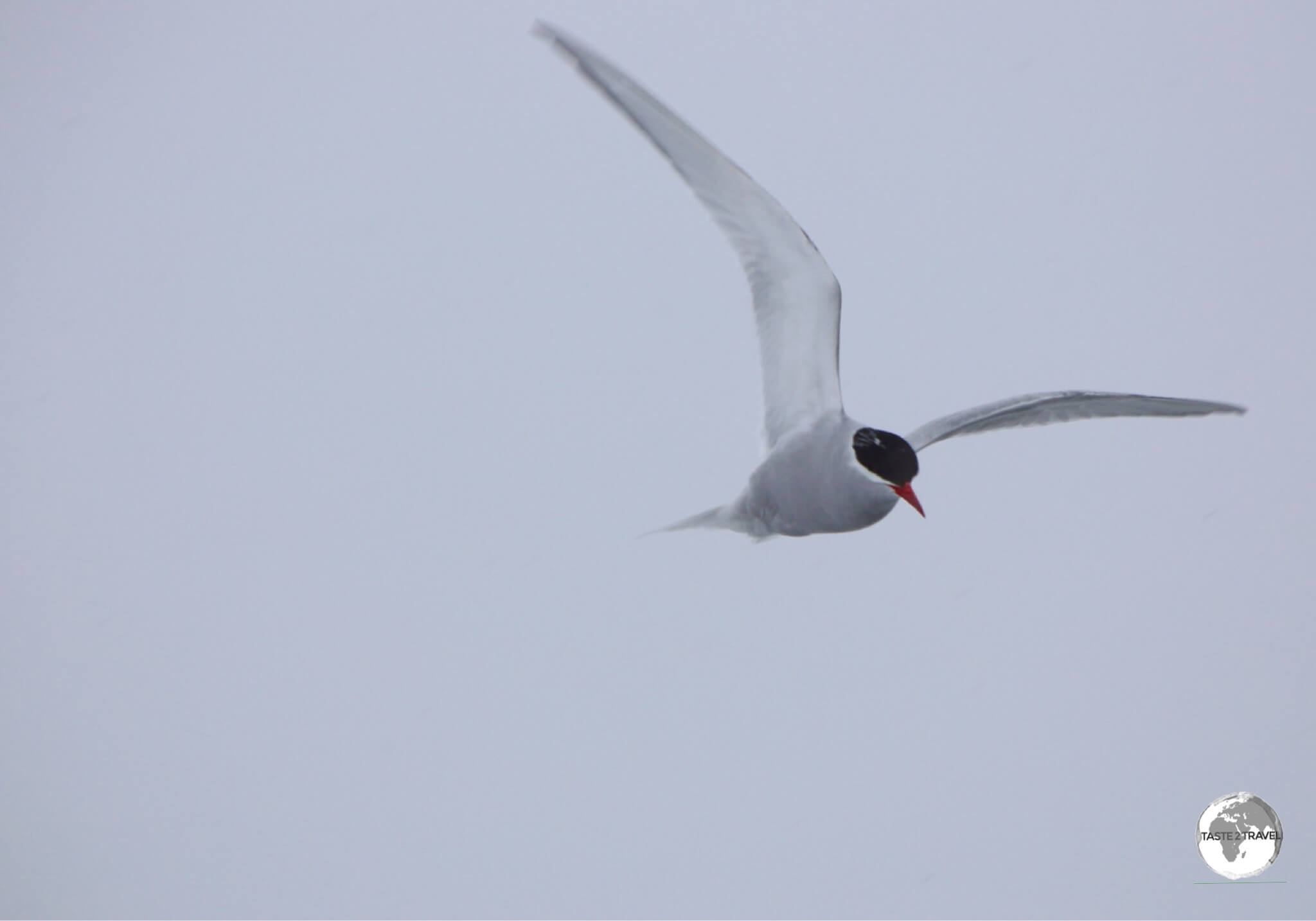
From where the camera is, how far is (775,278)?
220 centimetres

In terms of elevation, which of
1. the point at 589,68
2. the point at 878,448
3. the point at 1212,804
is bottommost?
the point at 1212,804

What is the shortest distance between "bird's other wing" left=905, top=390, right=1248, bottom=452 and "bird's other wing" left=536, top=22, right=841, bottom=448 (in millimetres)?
235

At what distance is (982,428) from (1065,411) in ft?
0.72

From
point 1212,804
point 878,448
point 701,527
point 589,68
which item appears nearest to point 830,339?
point 878,448

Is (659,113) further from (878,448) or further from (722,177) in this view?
(878,448)

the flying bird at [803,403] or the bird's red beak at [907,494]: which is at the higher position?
the flying bird at [803,403]

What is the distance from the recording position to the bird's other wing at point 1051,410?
2232mm

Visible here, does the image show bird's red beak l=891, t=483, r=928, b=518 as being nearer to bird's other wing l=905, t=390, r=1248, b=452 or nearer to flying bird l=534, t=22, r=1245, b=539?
flying bird l=534, t=22, r=1245, b=539

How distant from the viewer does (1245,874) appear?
121 inches

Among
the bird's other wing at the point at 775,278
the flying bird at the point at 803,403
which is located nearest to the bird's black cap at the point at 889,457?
the flying bird at the point at 803,403

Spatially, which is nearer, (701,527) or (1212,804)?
(701,527)

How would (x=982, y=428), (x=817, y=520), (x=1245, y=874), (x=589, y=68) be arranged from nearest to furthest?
1. (x=589, y=68)
2. (x=817, y=520)
3. (x=982, y=428)
4. (x=1245, y=874)

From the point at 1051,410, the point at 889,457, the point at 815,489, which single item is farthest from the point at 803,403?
the point at 1051,410

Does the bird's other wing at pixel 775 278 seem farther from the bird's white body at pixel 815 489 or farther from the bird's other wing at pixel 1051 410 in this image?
the bird's other wing at pixel 1051 410
